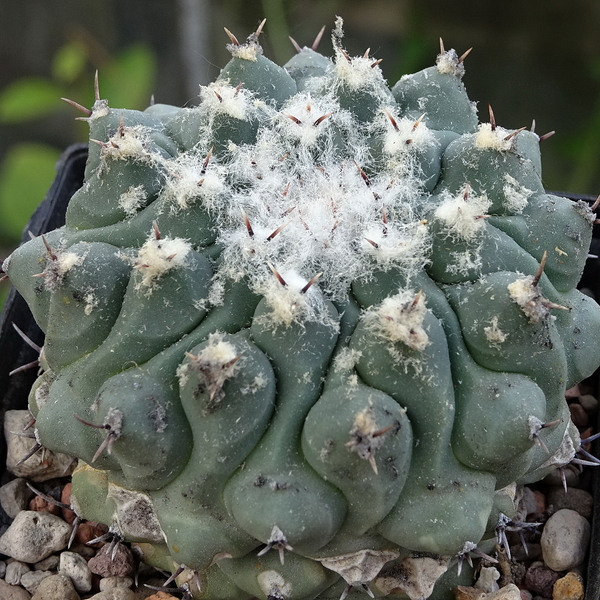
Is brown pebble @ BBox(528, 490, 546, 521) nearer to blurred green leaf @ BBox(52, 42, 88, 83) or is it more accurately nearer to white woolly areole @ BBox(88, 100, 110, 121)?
white woolly areole @ BBox(88, 100, 110, 121)

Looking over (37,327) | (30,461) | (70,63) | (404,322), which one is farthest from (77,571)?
(70,63)

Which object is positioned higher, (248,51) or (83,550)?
(248,51)

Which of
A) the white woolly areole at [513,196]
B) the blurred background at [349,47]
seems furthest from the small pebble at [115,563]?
the blurred background at [349,47]

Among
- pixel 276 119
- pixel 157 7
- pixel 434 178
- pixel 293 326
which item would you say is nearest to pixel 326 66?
pixel 276 119

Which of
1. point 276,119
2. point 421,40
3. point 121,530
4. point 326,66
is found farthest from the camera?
point 421,40

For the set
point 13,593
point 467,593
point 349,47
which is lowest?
point 13,593

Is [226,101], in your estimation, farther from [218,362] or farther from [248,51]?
[218,362]

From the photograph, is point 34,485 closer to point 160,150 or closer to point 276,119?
point 160,150
